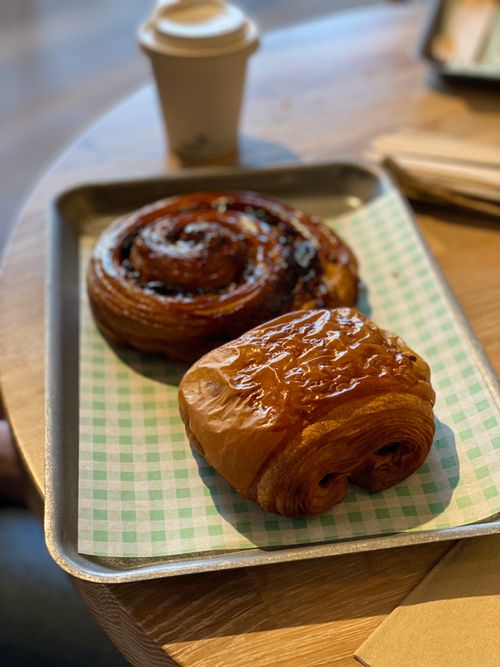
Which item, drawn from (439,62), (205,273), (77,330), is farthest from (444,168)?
(77,330)

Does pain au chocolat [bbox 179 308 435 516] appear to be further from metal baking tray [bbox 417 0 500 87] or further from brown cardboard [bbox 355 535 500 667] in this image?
metal baking tray [bbox 417 0 500 87]

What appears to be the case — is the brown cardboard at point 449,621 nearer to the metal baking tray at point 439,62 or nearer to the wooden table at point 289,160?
the wooden table at point 289,160

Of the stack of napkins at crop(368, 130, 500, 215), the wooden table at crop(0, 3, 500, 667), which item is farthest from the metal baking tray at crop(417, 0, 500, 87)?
the stack of napkins at crop(368, 130, 500, 215)

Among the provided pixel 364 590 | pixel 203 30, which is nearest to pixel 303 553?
pixel 364 590

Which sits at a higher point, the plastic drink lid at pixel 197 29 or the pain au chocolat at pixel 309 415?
the plastic drink lid at pixel 197 29

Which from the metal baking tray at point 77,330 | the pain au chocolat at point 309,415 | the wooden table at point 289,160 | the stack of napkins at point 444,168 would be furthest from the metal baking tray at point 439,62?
the pain au chocolat at point 309,415

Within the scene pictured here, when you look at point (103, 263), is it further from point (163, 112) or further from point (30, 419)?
point (163, 112)
